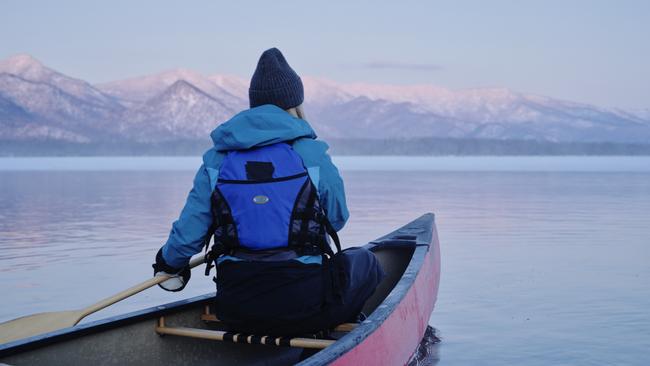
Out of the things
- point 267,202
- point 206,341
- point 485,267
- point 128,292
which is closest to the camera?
point 267,202

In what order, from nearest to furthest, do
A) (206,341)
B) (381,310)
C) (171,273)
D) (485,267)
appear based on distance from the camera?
(171,273), (381,310), (206,341), (485,267)

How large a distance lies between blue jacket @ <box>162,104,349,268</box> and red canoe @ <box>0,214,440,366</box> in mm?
585

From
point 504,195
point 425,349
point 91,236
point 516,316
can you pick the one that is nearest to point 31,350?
point 425,349

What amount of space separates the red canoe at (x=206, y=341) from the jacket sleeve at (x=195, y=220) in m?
0.54

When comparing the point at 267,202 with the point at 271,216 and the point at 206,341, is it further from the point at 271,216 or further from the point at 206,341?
the point at 206,341

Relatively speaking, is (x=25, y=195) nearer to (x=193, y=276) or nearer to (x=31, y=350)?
(x=193, y=276)

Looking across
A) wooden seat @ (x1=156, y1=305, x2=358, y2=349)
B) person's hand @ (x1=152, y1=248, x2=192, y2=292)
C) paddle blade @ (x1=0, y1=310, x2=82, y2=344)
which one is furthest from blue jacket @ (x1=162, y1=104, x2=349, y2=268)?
paddle blade @ (x1=0, y1=310, x2=82, y2=344)

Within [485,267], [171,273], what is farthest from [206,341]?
[485,267]

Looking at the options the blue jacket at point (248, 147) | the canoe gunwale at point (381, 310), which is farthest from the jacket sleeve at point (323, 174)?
the canoe gunwale at point (381, 310)

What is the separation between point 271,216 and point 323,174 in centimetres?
32

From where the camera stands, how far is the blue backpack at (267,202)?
3764 millimetres

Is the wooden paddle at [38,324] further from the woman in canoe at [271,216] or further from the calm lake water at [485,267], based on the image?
the calm lake water at [485,267]

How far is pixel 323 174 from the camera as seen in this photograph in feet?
12.8

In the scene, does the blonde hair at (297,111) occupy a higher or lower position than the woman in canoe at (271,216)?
higher
